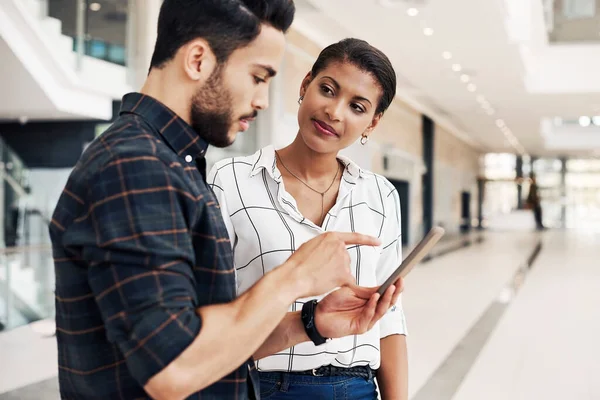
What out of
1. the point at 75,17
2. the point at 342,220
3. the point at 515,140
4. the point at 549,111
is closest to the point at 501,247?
the point at 549,111

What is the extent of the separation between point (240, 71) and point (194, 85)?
0.07m

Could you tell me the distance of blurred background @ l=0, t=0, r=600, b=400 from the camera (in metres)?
5.68

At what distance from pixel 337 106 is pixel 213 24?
1.97 ft

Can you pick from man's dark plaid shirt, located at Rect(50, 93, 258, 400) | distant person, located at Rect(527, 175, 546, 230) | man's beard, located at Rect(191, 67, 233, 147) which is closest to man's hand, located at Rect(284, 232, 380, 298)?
man's dark plaid shirt, located at Rect(50, 93, 258, 400)

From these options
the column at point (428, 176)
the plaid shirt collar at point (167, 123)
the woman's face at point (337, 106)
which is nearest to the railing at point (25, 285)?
the woman's face at point (337, 106)

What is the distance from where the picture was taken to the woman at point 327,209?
→ 1454 millimetres

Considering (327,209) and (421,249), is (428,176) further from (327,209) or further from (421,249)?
(421,249)

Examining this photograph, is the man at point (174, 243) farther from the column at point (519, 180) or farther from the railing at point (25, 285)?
the column at point (519, 180)

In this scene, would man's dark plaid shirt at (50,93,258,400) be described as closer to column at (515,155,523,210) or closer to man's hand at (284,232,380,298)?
man's hand at (284,232,380,298)

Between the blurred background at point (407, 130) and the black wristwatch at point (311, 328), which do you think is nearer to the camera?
the black wristwatch at point (311, 328)

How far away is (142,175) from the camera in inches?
34.5

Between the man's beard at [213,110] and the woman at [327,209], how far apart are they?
47cm

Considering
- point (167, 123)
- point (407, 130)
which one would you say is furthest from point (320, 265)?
point (407, 130)

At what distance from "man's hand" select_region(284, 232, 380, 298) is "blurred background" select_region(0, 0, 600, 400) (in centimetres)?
395
